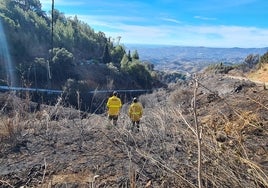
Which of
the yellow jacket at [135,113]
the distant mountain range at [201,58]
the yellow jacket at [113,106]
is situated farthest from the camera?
the yellow jacket at [113,106]

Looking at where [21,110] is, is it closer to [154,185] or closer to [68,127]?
[68,127]

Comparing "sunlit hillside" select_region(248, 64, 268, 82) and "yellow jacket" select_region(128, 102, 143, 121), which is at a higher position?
"yellow jacket" select_region(128, 102, 143, 121)

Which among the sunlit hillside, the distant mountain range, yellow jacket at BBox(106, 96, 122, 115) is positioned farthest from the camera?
the sunlit hillside

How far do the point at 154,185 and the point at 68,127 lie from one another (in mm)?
4912

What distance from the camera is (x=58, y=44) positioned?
51750 millimetres

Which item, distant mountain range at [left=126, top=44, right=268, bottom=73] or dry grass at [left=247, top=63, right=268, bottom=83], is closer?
distant mountain range at [left=126, top=44, right=268, bottom=73]

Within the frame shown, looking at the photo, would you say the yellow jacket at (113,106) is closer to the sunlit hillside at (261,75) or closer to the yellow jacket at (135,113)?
the yellow jacket at (135,113)

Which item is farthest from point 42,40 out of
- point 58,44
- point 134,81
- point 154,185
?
point 154,185

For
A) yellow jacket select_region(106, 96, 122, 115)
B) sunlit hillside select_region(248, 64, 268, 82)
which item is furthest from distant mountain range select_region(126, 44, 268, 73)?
yellow jacket select_region(106, 96, 122, 115)

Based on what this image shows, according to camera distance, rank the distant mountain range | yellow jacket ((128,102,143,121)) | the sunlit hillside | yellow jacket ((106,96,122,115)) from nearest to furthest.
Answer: the distant mountain range, yellow jacket ((128,102,143,121)), yellow jacket ((106,96,122,115)), the sunlit hillside

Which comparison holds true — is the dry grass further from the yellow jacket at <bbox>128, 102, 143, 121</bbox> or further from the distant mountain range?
the yellow jacket at <bbox>128, 102, 143, 121</bbox>

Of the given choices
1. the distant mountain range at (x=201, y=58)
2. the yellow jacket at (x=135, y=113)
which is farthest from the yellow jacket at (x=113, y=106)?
the distant mountain range at (x=201, y=58)

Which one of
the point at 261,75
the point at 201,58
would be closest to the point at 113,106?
the point at 201,58

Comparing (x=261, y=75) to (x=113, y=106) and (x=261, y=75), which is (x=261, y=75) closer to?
(x=261, y=75)
